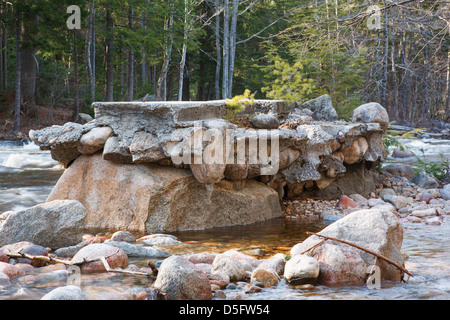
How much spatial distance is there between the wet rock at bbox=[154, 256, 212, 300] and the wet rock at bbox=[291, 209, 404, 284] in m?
1.19

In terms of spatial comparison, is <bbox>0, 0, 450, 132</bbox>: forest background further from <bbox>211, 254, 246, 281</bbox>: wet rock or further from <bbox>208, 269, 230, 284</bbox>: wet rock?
<bbox>208, 269, 230, 284</bbox>: wet rock

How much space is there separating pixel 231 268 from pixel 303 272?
665 mm

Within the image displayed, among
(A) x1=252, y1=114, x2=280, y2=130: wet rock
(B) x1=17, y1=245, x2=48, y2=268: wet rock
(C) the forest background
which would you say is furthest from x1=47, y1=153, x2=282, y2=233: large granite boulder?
(C) the forest background

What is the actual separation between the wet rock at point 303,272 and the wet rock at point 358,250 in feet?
0.40

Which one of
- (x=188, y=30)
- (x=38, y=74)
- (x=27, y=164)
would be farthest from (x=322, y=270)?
(x=38, y=74)

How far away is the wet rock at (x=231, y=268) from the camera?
4230 mm

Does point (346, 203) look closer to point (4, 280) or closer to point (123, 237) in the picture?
point (123, 237)

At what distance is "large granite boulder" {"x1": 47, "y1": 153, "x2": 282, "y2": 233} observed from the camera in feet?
21.7

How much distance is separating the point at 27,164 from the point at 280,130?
30.2 feet

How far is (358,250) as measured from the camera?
4.42 m

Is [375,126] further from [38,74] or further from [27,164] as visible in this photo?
[38,74]

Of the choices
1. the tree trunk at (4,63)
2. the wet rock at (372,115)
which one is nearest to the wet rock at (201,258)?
the wet rock at (372,115)

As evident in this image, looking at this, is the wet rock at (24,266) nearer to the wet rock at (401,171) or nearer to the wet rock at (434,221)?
the wet rock at (434,221)
